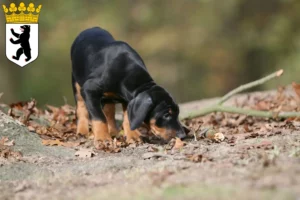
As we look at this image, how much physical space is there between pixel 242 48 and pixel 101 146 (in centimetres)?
1742

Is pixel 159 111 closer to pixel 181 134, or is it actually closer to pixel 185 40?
pixel 181 134

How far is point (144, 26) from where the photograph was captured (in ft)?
86.7

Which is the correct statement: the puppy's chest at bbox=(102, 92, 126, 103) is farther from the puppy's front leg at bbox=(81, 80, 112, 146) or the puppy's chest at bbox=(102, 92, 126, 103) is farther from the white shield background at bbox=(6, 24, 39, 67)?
the white shield background at bbox=(6, 24, 39, 67)

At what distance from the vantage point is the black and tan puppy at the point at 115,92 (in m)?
7.40

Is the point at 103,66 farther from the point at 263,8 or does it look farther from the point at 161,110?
the point at 263,8

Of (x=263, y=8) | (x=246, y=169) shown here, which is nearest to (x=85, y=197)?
(x=246, y=169)

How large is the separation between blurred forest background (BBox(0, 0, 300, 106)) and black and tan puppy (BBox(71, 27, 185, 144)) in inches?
568

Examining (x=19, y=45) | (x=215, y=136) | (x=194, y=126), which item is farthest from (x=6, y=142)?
(x=19, y=45)

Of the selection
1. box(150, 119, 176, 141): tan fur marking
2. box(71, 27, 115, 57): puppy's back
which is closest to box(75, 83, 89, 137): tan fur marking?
box(71, 27, 115, 57): puppy's back

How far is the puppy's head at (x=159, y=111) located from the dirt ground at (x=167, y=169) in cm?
17

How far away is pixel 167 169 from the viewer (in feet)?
18.4

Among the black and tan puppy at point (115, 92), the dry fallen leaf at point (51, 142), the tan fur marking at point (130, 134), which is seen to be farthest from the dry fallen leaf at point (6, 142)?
the tan fur marking at point (130, 134)

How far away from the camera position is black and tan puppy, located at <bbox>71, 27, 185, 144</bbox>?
24.3ft

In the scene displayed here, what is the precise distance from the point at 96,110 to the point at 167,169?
252cm
